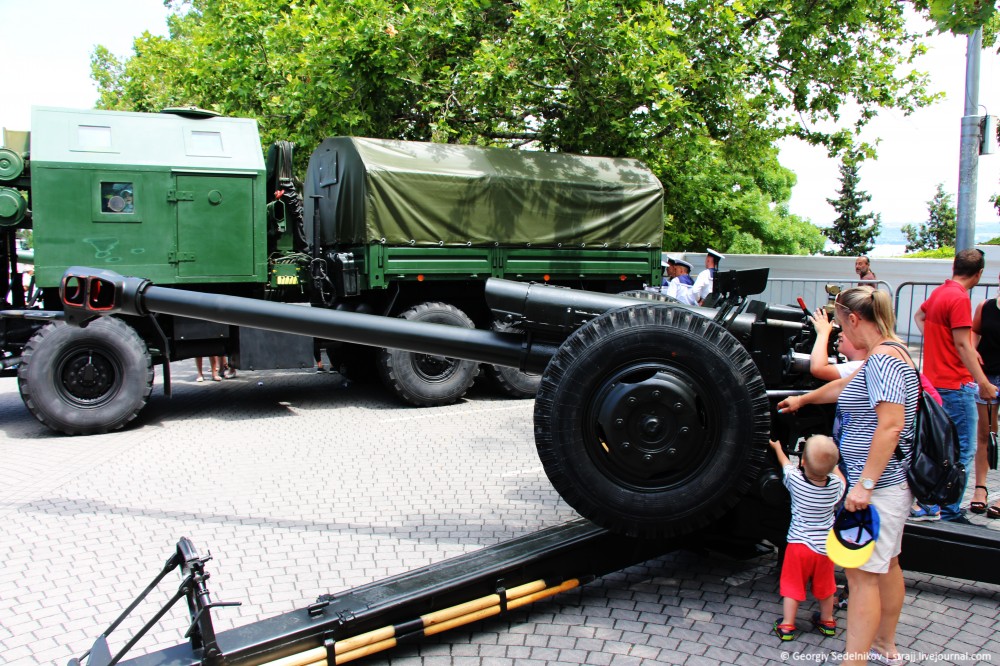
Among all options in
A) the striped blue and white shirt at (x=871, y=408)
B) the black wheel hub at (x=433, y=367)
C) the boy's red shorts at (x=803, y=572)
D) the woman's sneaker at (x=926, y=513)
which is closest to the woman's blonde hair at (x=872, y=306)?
the striped blue and white shirt at (x=871, y=408)

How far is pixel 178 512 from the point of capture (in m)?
5.86

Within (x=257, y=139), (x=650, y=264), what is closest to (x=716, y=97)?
(x=650, y=264)

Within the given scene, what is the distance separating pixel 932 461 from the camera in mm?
3613

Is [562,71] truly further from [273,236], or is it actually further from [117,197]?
[117,197]

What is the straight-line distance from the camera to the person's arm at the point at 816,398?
4.05 metres

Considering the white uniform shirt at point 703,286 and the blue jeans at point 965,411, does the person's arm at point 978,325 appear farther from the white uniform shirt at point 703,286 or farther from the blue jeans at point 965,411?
the white uniform shirt at point 703,286

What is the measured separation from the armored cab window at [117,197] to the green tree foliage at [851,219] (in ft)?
142

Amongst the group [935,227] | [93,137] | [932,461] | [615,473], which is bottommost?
[615,473]

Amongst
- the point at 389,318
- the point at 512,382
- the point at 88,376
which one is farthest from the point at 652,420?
the point at 512,382

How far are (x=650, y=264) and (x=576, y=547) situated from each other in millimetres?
8191

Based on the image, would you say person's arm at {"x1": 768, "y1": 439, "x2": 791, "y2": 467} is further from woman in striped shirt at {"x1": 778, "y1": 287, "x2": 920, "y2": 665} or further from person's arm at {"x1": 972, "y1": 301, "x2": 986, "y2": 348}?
person's arm at {"x1": 972, "y1": 301, "x2": 986, "y2": 348}

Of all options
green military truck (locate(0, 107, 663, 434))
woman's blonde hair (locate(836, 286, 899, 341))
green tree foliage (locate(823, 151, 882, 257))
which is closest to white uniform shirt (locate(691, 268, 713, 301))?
green military truck (locate(0, 107, 663, 434))

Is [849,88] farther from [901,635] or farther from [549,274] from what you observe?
[901,635]

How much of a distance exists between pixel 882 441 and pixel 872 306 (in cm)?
59
